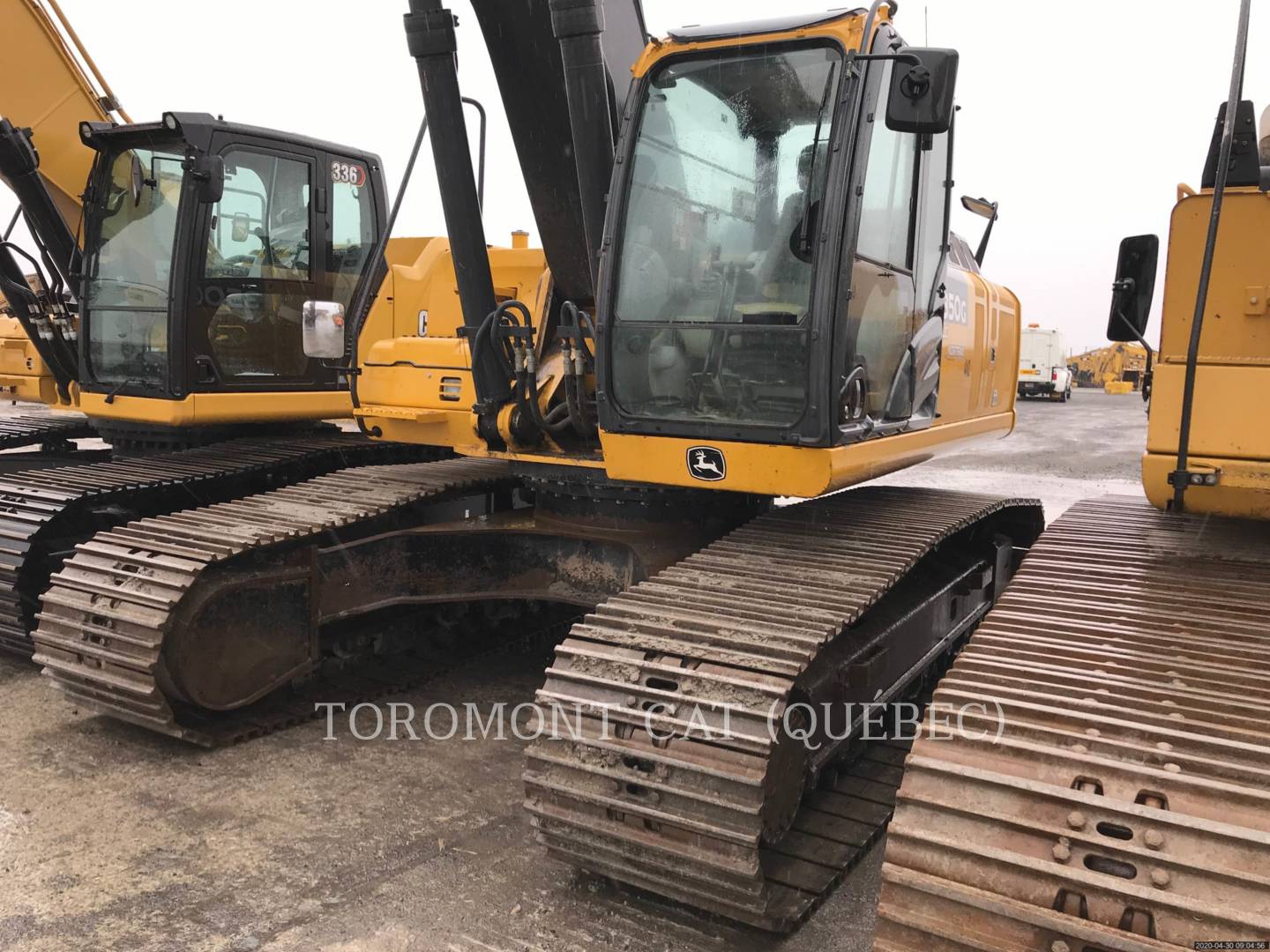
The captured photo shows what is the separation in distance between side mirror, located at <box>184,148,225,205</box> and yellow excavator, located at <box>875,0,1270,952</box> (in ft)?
14.8

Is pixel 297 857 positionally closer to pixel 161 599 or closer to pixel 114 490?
pixel 161 599

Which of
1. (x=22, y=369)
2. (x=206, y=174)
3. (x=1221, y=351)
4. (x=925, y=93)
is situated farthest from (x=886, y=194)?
(x=22, y=369)

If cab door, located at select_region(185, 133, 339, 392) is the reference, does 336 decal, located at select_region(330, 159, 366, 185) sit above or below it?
above

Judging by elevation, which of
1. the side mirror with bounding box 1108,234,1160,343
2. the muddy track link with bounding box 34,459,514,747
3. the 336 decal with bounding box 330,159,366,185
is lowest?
the muddy track link with bounding box 34,459,514,747

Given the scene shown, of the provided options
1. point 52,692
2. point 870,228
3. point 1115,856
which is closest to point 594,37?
point 870,228

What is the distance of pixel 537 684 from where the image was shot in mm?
5148

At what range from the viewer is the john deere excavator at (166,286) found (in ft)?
18.6

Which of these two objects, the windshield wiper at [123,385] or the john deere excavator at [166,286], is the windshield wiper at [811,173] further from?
the windshield wiper at [123,385]

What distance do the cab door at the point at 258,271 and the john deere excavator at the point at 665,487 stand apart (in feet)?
3.78

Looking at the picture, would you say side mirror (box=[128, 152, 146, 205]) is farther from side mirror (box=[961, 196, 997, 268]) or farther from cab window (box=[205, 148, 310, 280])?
side mirror (box=[961, 196, 997, 268])

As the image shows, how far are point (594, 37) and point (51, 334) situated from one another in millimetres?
4575

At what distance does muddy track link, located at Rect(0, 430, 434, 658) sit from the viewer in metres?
5.14

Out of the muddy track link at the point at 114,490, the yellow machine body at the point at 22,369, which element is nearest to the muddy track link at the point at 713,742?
the muddy track link at the point at 114,490

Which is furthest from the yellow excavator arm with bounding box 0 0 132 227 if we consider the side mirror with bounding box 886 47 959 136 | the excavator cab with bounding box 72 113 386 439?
the side mirror with bounding box 886 47 959 136
